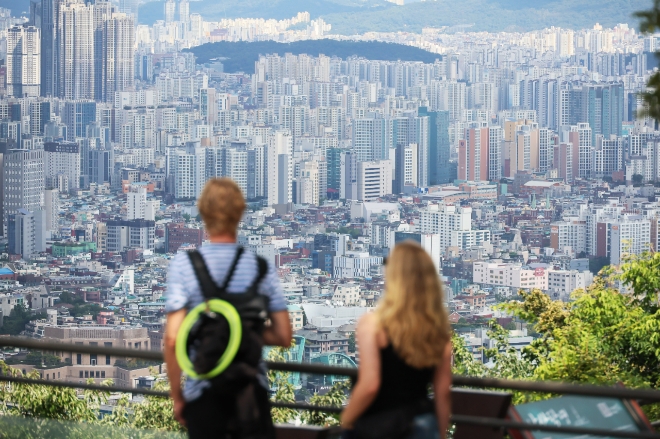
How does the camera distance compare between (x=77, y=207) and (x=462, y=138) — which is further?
(x=462, y=138)

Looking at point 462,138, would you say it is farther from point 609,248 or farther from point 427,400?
point 427,400

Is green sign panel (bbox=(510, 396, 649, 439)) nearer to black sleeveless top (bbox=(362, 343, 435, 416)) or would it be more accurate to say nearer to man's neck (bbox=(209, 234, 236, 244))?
black sleeveless top (bbox=(362, 343, 435, 416))

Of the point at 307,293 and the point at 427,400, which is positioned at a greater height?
the point at 427,400

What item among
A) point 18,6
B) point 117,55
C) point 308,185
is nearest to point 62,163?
point 308,185

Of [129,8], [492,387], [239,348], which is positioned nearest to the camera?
[239,348]

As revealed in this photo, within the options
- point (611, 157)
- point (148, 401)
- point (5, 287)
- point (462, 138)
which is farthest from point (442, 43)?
point (148, 401)

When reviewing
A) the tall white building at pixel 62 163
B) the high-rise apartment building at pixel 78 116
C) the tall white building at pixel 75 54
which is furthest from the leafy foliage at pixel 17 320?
the tall white building at pixel 75 54

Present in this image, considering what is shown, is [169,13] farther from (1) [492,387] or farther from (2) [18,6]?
(1) [492,387]

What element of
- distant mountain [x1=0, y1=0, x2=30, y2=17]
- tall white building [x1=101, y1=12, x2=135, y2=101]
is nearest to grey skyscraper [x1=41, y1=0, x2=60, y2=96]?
distant mountain [x1=0, y1=0, x2=30, y2=17]

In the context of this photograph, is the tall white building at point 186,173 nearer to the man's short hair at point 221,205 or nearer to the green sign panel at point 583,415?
the green sign panel at point 583,415
